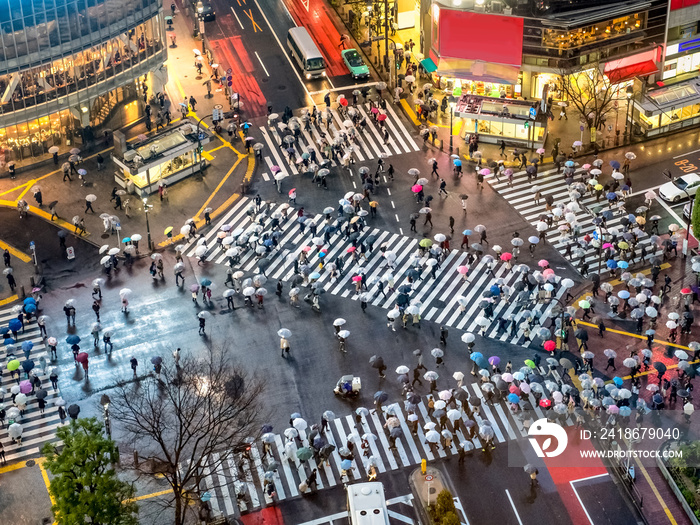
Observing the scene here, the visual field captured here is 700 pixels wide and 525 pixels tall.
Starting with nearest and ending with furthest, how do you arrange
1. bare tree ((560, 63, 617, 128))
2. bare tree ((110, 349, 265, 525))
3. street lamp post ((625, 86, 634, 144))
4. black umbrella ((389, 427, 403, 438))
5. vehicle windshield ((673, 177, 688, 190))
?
1. bare tree ((110, 349, 265, 525))
2. black umbrella ((389, 427, 403, 438))
3. vehicle windshield ((673, 177, 688, 190))
4. bare tree ((560, 63, 617, 128))
5. street lamp post ((625, 86, 634, 144))

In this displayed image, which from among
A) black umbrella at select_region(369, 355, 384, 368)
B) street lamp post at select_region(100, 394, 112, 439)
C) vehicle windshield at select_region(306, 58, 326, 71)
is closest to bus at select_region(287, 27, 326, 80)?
vehicle windshield at select_region(306, 58, 326, 71)

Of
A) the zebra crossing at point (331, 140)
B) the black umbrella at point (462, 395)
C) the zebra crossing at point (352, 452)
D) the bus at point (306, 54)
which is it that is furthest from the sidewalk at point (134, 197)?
the black umbrella at point (462, 395)

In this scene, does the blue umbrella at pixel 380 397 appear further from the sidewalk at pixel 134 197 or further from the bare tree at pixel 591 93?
the bare tree at pixel 591 93

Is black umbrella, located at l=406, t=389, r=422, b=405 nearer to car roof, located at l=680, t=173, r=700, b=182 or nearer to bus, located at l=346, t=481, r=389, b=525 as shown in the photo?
bus, located at l=346, t=481, r=389, b=525

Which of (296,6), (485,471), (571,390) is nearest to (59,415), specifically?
(485,471)

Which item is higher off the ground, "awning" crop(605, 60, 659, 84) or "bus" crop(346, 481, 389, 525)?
"awning" crop(605, 60, 659, 84)
